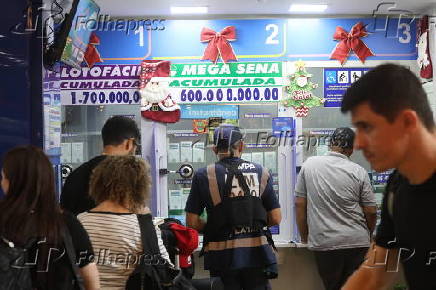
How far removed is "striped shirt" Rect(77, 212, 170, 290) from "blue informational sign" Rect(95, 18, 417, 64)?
2.87 metres

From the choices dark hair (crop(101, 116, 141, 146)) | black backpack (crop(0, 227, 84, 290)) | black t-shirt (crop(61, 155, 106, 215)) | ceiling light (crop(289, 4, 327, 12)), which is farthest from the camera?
ceiling light (crop(289, 4, 327, 12))

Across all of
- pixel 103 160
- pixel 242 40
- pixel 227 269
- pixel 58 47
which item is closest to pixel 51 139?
pixel 58 47

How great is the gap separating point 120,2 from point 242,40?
4.13ft

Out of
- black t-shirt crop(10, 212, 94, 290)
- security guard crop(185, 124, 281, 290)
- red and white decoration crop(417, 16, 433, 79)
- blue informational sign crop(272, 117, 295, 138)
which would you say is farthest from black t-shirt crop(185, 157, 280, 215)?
red and white decoration crop(417, 16, 433, 79)

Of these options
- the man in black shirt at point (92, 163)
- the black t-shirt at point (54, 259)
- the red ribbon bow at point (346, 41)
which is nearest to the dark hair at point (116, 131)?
the man in black shirt at point (92, 163)

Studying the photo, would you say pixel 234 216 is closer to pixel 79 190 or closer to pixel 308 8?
pixel 79 190

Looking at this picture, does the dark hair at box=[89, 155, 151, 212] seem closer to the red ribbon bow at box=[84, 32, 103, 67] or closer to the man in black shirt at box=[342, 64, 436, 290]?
the man in black shirt at box=[342, 64, 436, 290]

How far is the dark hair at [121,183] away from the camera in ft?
9.02

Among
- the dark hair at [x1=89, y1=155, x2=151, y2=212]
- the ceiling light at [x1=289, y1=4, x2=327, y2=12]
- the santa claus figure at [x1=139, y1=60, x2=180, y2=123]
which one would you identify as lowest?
the dark hair at [x1=89, y1=155, x2=151, y2=212]

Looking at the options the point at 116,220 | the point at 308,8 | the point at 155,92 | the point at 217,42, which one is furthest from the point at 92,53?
the point at 116,220

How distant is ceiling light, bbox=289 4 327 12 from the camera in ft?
16.6

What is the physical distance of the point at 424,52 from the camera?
17.2ft

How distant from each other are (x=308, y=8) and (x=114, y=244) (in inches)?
133

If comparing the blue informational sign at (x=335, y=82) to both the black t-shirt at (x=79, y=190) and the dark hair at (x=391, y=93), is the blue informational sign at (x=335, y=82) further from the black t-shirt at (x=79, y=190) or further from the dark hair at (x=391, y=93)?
the dark hair at (x=391, y=93)
